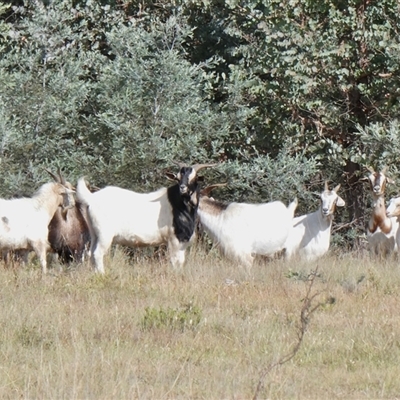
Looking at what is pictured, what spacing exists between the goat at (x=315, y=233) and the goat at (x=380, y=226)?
0.53 meters

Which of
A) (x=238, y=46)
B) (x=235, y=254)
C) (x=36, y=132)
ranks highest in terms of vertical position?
(x=238, y=46)

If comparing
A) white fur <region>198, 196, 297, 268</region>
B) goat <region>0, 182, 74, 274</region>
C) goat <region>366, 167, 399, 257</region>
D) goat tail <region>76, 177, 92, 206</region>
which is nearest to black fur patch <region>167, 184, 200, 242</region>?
white fur <region>198, 196, 297, 268</region>

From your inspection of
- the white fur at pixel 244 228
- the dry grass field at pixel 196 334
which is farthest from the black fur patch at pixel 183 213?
the dry grass field at pixel 196 334

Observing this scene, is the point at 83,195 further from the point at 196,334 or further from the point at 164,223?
the point at 196,334

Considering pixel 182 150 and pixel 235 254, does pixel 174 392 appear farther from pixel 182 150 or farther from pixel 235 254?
pixel 182 150

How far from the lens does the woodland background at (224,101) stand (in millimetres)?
→ 18328

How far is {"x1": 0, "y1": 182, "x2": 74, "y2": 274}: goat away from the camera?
45.1ft

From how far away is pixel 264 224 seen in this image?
15242 mm

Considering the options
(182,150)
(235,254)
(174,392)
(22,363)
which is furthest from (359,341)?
(182,150)

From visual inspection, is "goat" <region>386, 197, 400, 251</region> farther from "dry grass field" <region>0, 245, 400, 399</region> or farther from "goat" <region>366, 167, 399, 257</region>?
"dry grass field" <region>0, 245, 400, 399</region>

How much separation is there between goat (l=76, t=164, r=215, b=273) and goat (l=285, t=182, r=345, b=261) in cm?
181

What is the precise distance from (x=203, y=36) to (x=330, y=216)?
5.75 meters

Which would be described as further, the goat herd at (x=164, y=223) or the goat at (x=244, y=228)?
the goat at (x=244, y=228)

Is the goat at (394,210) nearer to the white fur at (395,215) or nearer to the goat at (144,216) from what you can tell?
the white fur at (395,215)
